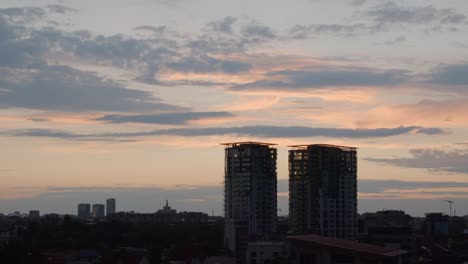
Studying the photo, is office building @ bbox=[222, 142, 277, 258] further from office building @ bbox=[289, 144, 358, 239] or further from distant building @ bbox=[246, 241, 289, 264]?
distant building @ bbox=[246, 241, 289, 264]

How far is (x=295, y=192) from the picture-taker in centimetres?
10900

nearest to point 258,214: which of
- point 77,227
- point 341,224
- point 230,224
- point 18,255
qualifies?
point 230,224

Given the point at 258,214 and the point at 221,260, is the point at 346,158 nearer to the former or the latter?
the point at 258,214

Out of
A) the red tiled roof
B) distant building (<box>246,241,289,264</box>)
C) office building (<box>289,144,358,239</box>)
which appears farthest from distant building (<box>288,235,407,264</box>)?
office building (<box>289,144,358,239</box>)

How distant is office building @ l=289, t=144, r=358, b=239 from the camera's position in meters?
107

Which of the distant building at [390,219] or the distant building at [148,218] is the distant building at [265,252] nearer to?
the distant building at [390,219]

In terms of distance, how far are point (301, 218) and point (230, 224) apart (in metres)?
12.2

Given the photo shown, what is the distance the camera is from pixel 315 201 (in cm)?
10719

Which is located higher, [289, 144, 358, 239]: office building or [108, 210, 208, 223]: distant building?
[289, 144, 358, 239]: office building

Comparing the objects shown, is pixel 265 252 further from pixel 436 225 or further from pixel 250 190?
pixel 436 225

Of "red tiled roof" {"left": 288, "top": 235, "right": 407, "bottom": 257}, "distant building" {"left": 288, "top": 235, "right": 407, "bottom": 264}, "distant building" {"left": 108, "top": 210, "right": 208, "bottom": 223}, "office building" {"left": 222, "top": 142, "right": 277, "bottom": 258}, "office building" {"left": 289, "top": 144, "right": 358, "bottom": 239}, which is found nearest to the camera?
"distant building" {"left": 288, "top": 235, "right": 407, "bottom": 264}

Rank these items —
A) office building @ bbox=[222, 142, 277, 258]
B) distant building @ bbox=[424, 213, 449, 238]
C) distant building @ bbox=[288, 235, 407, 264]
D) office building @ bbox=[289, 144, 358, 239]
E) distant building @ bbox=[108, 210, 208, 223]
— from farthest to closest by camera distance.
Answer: distant building @ bbox=[108, 210, 208, 223], distant building @ bbox=[424, 213, 449, 238], office building @ bbox=[289, 144, 358, 239], office building @ bbox=[222, 142, 277, 258], distant building @ bbox=[288, 235, 407, 264]

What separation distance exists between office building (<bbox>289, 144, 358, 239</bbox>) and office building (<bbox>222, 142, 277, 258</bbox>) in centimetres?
514

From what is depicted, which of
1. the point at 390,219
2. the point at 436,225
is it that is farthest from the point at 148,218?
the point at 436,225
